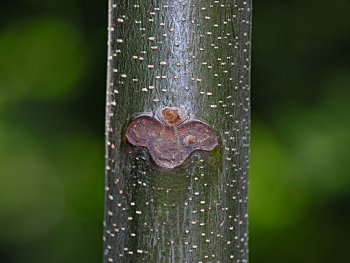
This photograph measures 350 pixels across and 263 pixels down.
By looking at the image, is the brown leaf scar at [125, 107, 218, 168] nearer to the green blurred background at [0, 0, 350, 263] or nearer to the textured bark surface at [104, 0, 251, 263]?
the textured bark surface at [104, 0, 251, 263]
